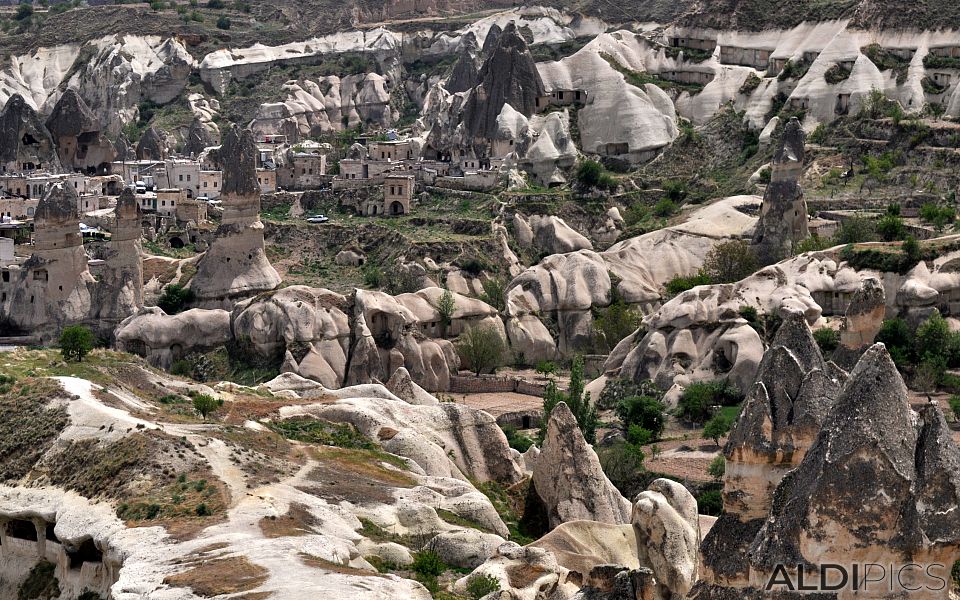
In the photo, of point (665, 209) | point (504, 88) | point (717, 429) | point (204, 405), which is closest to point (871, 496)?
point (204, 405)

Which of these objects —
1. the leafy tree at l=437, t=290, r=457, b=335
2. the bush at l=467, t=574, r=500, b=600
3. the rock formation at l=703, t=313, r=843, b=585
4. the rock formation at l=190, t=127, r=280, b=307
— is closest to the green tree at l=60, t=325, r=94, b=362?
the bush at l=467, t=574, r=500, b=600

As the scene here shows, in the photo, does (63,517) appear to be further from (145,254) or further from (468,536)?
(145,254)

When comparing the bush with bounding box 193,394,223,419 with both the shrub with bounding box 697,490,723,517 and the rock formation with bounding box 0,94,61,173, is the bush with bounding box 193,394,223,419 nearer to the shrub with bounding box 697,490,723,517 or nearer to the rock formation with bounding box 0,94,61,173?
the shrub with bounding box 697,490,723,517

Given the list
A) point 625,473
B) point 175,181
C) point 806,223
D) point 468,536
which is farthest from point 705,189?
point 468,536

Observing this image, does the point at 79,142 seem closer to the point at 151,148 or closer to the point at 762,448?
the point at 151,148

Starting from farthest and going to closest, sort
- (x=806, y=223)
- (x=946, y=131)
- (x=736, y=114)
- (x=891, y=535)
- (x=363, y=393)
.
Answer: (x=736, y=114), (x=946, y=131), (x=806, y=223), (x=363, y=393), (x=891, y=535)

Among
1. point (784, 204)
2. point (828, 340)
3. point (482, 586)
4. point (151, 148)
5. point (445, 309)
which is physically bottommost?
point (445, 309)
